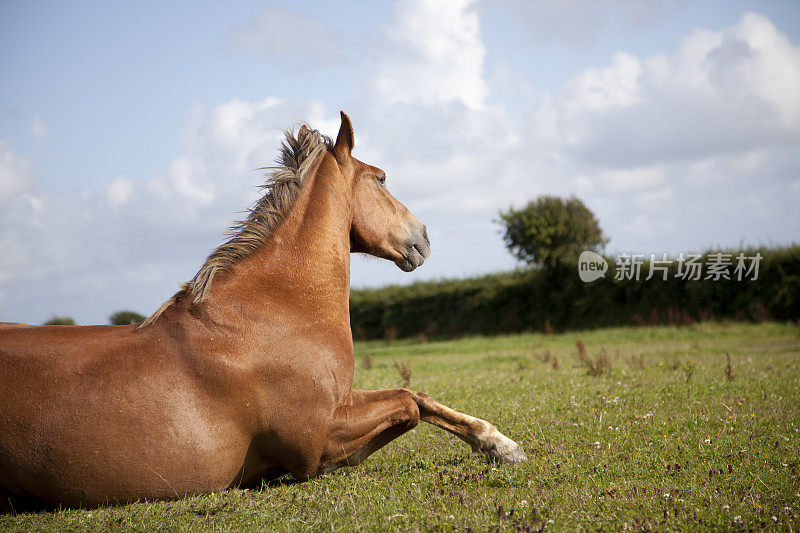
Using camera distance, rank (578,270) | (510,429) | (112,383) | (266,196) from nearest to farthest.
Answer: (112,383) → (266,196) → (510,429) → (578,270)

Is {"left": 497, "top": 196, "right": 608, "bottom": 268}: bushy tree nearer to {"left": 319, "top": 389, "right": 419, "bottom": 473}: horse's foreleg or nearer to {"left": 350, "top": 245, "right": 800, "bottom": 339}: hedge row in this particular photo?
{"left": 350, "top": 245, "right": 800, "bottom": 339}: hedge row

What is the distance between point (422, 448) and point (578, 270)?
84.6ft

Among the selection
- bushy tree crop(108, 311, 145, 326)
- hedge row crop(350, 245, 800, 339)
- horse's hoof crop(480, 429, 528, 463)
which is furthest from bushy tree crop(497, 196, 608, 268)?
horse's hoof crop(480, 429, 528, 463)

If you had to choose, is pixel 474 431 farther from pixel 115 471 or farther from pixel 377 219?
pixel 115 471

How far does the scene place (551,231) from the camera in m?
32.8

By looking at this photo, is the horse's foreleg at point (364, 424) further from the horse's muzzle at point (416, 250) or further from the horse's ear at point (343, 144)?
the horse's ear at point (343, 144)

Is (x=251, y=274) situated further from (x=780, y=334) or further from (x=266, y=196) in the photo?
(x=780, y=334)

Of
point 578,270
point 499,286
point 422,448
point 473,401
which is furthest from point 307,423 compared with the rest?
point 499,286

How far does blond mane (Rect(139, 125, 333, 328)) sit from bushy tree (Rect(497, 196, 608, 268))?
90.6ft

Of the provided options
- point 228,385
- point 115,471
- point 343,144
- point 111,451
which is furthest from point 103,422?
point 343,144

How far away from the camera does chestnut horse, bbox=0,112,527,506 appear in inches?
157

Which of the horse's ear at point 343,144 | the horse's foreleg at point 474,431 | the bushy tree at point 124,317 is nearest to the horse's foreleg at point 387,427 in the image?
the horse's foreleg at point 474,431

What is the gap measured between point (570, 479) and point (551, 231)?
29388 mm

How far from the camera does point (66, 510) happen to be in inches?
161
